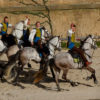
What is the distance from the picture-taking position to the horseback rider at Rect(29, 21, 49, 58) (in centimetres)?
1627

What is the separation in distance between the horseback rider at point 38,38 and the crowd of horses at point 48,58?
0.60 feet

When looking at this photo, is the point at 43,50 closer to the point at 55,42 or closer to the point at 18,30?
the point at 55,42

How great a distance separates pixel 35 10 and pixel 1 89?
375 inches

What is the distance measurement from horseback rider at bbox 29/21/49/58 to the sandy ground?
50.2 inches

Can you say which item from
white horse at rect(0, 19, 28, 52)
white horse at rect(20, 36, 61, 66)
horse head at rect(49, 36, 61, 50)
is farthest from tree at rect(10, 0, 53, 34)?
horse head at rect(49, 36, 61, 50)

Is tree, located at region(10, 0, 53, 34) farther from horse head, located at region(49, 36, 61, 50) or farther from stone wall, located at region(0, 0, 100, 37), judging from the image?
horse head, located at region(49, 36, 61, 50)

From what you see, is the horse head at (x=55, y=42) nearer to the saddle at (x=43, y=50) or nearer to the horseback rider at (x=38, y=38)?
the saddle at (x=43, y=50)

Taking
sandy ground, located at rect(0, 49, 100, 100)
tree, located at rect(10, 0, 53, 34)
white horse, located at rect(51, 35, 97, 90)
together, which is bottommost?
sandy ground, located at rect(0, 49, 100, 100)

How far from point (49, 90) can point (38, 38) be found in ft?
7.46

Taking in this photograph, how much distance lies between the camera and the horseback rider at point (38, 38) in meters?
16.3

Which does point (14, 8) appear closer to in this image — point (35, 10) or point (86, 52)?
point (35, 10)

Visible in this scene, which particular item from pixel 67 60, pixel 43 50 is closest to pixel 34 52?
pixel 43 50

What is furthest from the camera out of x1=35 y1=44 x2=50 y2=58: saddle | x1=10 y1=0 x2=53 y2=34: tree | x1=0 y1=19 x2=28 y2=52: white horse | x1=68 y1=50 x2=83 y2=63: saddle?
x1=10 y1=0 x2=53 y2=34: tree

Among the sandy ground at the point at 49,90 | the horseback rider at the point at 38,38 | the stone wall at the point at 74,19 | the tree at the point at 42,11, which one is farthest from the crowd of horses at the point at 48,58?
the stone wall at the point at 74,19
